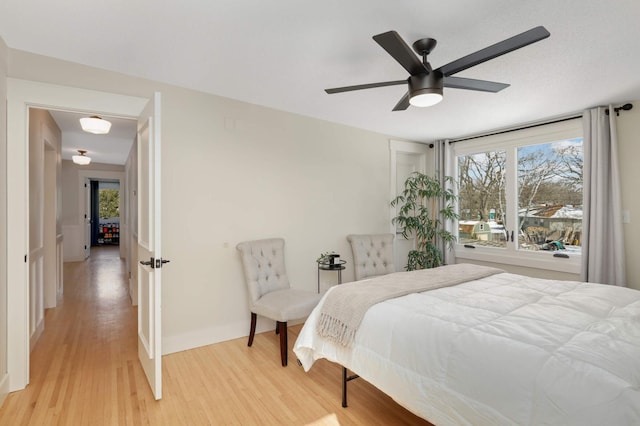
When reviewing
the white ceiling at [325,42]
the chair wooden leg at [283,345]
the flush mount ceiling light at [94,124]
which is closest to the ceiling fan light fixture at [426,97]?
the white ceiling at [325,42]

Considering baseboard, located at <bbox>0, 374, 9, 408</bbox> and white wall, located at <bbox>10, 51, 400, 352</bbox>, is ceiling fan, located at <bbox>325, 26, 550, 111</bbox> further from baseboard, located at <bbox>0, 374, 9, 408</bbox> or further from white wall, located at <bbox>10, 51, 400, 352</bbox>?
baseboard, located at <bbox>0, 374, 9, 408</bbox>

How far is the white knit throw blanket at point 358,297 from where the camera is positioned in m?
2.04

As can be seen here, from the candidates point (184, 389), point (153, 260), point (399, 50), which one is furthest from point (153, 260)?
point (399, 50)

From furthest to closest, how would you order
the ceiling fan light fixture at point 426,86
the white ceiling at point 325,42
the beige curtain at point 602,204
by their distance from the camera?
the beige curtain at point 602,204, the ceiling fan light fixture at point 426,86, the white ceiling at point 325,42

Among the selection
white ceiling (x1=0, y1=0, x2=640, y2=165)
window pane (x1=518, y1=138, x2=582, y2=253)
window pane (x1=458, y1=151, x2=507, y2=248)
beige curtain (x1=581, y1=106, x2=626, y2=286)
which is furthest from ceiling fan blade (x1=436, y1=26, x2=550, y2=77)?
window pane (x1=458, y1=151, x2=507, y2=248)

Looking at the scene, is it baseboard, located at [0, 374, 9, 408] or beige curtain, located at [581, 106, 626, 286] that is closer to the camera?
baseboard, located at [0, 374, 9, 408]

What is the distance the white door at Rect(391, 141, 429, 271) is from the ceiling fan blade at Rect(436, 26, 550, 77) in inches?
115

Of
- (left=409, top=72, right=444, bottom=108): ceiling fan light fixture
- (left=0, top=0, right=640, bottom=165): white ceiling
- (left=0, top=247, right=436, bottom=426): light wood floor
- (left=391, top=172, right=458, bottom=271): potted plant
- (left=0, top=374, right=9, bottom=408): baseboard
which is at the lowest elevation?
(left=0, top=247, right=436, bottom=426): light wood floor

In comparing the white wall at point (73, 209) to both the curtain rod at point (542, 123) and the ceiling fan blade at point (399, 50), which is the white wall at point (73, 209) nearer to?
the curtain rod at point (542, 123)

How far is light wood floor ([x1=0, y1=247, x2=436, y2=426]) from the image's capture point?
6.72 feet

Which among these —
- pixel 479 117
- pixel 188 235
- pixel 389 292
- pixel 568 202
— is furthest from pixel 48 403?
pixel 568 202

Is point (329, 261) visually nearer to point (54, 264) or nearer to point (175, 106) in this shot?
point (175, 106)

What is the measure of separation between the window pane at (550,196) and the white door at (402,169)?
1.44 metres

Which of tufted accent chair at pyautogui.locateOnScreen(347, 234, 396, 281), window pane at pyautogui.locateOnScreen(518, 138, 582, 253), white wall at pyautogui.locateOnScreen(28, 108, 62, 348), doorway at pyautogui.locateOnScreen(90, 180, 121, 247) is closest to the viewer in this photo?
white wall at pyautogui.locateOnScreen(28, 108, 62, 348)
